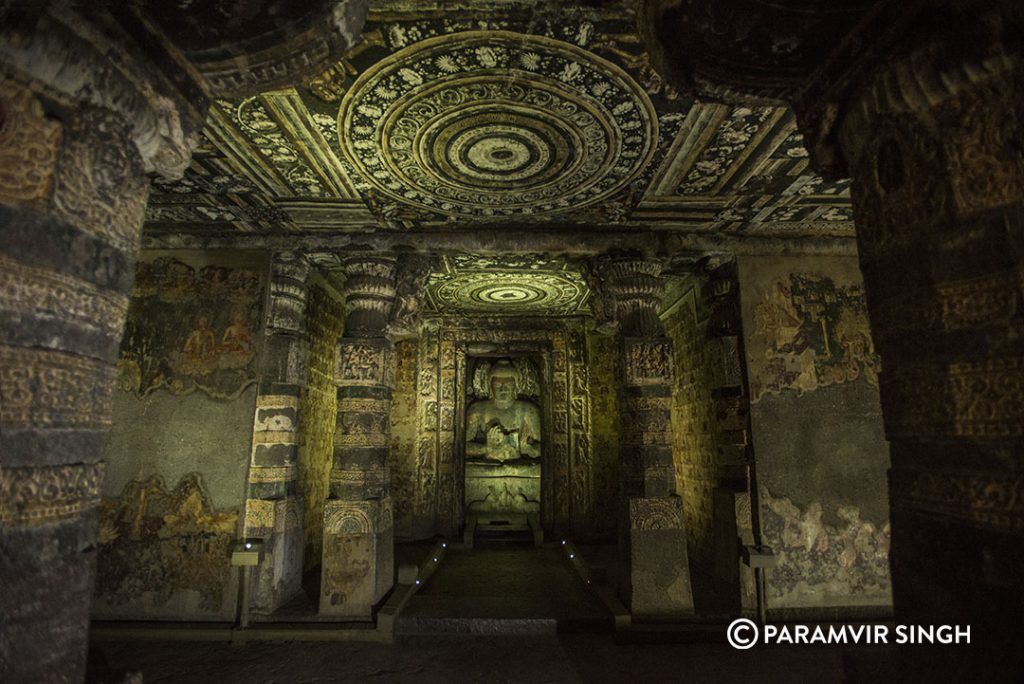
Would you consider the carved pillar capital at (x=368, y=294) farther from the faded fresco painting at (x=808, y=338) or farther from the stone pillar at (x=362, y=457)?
the faded fresco painting at (x=808, y=338)

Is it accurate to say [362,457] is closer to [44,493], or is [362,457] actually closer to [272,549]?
[272,549]

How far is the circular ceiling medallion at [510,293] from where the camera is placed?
727 cm

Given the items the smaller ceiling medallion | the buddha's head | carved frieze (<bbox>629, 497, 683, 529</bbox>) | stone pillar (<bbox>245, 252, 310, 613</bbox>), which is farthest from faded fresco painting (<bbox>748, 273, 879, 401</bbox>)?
the buddha's head

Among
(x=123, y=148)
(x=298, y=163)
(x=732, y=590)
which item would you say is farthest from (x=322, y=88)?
(x=732, y=590)

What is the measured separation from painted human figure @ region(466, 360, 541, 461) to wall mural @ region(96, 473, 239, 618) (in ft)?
21.6

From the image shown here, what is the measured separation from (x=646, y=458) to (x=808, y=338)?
7.69 ft

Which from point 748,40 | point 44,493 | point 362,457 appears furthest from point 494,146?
point 362,457

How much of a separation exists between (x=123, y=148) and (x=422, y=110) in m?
2.15

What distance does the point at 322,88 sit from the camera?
10.7ft

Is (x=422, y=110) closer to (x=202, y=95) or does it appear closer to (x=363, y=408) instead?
(x=202, y=95)

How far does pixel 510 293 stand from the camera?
26.8 feet

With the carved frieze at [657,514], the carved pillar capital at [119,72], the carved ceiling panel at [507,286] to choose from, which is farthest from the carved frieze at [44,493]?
the carved ceiling panel at [507,286]

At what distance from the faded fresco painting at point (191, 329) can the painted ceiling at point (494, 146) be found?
499mm

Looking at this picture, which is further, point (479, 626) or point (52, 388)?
point (479, 626)
